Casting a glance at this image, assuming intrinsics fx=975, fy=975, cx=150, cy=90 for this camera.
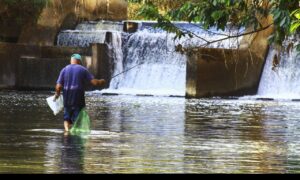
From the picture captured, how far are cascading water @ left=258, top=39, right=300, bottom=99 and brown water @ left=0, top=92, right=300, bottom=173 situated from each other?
1058cm

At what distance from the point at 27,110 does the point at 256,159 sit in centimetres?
1349

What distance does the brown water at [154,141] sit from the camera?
11.3 m

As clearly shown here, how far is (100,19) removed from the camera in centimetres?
4541

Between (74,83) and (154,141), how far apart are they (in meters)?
1.94

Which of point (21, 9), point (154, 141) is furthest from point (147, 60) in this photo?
point (154, 141)

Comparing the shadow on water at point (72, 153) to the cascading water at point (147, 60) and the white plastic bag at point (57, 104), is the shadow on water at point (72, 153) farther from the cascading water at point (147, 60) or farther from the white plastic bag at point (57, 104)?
the cascading water at point (147, 60)

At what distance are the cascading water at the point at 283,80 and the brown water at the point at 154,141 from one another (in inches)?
417

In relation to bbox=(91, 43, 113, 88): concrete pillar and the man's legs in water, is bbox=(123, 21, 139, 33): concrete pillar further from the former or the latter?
the man's legs in water

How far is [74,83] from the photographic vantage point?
16.6 m

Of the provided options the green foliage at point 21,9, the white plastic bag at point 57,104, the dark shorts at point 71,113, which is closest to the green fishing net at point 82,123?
the dark shorts at point 71,113

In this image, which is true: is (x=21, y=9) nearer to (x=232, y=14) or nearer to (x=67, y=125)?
(x=67, y=125)

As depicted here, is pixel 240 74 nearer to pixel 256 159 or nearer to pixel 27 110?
pixel 27 110

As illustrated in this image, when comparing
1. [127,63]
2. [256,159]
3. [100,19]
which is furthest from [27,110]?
[100,19]

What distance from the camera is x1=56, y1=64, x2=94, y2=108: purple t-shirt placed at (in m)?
16.6
